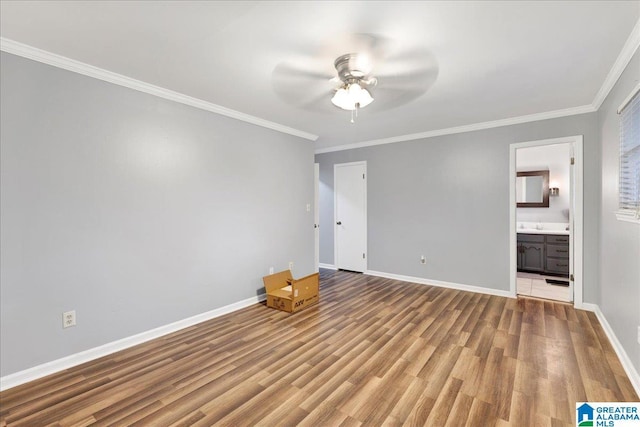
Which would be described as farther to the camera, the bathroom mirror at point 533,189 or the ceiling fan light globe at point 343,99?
the bathroom mirror at point 533,189

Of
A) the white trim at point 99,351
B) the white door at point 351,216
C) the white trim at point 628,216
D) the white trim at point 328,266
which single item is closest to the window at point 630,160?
the white trim at point 628,216

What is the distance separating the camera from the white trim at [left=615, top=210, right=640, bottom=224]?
197 cm

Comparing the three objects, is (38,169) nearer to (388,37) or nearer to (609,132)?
(388,37)

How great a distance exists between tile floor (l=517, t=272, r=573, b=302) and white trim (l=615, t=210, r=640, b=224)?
75.2 inches

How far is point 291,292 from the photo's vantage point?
3.56 m

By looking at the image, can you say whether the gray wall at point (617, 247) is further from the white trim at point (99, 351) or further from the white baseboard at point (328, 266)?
the white baseboard at point (328, 266)

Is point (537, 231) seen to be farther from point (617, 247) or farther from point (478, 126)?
point (617, 247)

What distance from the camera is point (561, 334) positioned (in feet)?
9.42

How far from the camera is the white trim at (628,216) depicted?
197 centimetres

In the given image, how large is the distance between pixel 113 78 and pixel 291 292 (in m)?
2.81

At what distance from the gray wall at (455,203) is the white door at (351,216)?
16cm

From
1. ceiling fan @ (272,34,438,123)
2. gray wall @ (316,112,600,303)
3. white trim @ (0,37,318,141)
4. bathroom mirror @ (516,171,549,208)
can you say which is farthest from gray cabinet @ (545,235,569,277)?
white trim @ (0,37,318,141)

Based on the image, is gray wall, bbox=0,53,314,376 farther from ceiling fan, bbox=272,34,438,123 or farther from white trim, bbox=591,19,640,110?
white trim, bbox=591,19,640,110

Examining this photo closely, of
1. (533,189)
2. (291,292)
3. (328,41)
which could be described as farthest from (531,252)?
(328,41)
